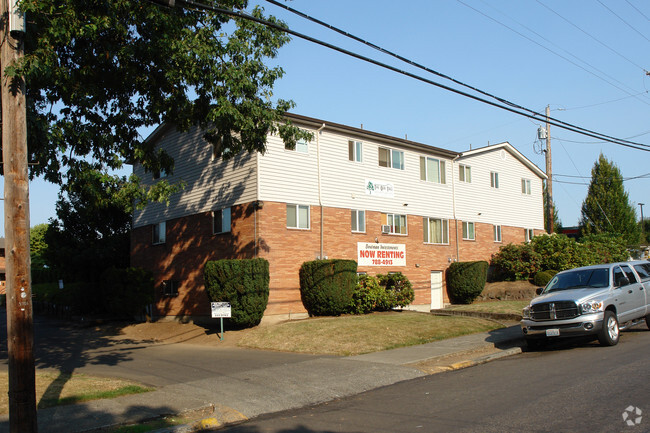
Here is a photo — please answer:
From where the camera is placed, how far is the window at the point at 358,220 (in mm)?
25531

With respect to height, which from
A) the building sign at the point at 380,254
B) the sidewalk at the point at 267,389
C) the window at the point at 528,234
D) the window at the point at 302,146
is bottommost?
the sidewalk at the point at 267,389

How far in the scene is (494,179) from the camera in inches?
1340

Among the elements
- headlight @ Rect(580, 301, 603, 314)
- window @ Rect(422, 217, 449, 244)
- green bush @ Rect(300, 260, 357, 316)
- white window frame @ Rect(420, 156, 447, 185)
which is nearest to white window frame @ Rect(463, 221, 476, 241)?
window @ Rect(422, 217, 449, 244)

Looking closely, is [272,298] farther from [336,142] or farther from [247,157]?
[336,142]

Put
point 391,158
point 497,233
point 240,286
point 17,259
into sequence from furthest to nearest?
point 497,233 < point 391,158 < point 240,286 < point 17,259

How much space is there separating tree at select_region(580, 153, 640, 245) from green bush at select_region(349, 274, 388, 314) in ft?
120

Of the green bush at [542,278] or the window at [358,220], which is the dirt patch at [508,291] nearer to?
the green bush at [542,278]

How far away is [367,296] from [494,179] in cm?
1453

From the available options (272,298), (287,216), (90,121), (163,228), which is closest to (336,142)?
(287,216)

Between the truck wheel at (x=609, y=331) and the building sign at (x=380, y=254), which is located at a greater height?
the building sign at (x=380, y=254)

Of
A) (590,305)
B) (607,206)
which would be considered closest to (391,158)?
(590,305)

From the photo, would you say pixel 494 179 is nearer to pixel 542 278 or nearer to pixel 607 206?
pixel 542 278

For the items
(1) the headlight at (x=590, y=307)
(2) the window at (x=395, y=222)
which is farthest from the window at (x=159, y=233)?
(1) the headlight at (x=590, y=307)

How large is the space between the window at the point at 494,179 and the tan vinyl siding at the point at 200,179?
1663cm
